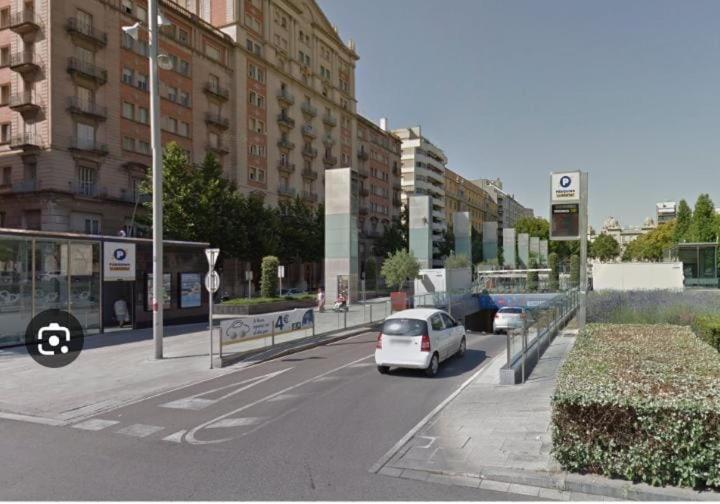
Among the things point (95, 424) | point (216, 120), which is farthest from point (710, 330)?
point (216, 120)

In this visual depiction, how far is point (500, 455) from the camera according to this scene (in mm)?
6664

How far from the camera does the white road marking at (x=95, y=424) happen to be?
27.8ft

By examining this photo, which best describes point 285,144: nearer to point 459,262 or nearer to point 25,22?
point 459,262

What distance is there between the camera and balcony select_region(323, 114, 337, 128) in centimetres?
6675

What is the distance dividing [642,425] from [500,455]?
181 cm

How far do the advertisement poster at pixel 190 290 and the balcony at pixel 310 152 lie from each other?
40624 millimetres

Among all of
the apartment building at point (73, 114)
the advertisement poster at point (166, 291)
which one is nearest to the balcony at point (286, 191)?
the apartment building at point (73, 114)

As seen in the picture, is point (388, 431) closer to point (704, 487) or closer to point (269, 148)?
point (704, 487)

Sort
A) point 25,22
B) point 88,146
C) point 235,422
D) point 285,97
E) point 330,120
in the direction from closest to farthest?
1. point 235,422
2. point 25,22
3. point 88,146
4. point 285,97
5. point 330,120

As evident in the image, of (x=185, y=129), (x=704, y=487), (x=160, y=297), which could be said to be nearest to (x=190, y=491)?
(x=704, y=487)

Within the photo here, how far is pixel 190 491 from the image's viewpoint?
5746mm

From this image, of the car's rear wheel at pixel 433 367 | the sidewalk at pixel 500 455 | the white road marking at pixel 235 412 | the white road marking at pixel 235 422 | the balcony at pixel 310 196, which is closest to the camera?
the sidewalk at pixel 500 455

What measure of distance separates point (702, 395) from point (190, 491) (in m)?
5.73

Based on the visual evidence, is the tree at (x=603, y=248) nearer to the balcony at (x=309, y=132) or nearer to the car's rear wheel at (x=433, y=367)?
the balcony at (x=309, y=132)
